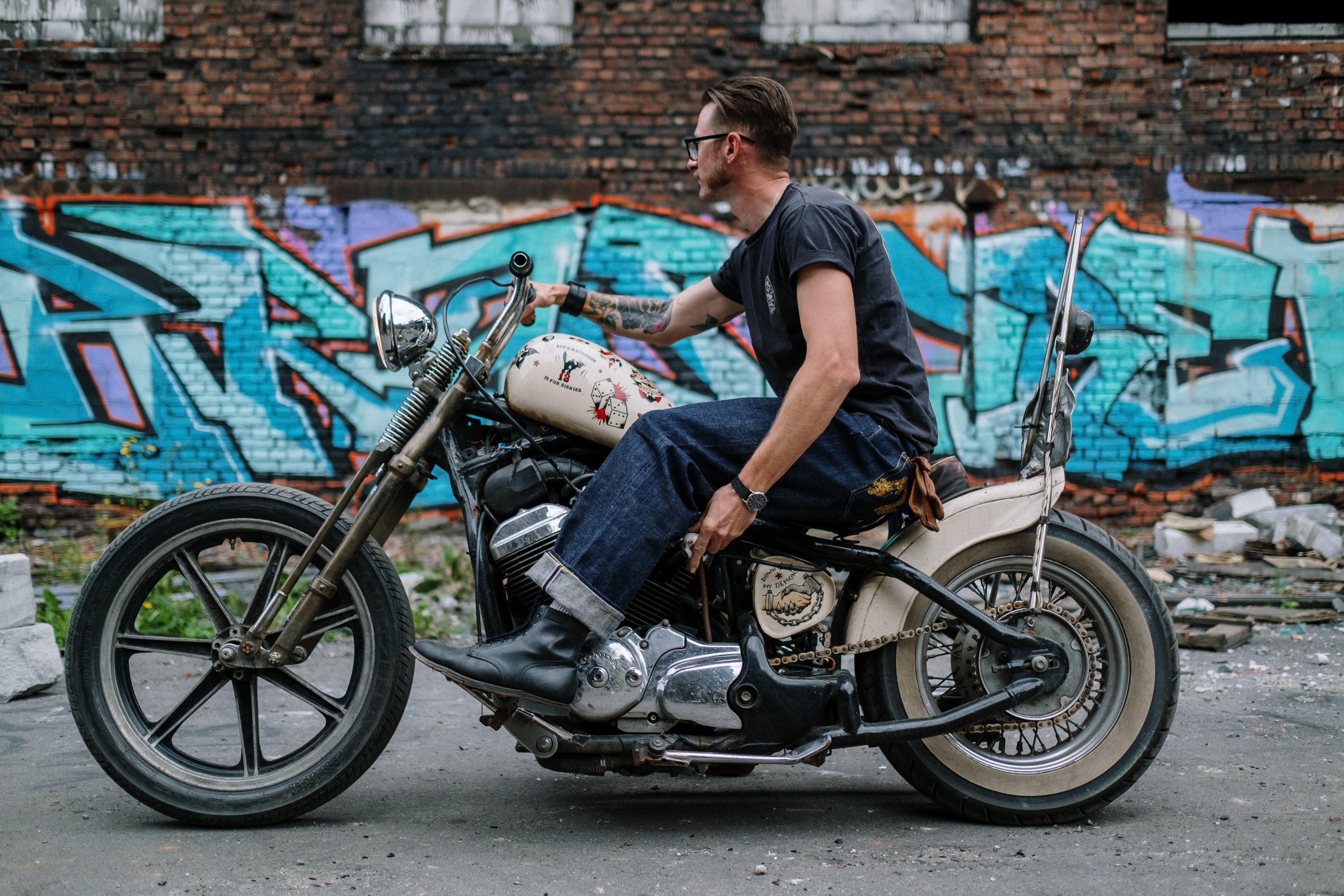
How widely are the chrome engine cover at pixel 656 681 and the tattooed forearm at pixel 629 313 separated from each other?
1.03 metres

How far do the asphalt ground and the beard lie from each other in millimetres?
1710

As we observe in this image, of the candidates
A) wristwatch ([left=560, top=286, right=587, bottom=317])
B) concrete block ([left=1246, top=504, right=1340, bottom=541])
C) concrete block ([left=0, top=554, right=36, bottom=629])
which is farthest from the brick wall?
wristwatch ([left=560, top=286, right=587, bottom=317])

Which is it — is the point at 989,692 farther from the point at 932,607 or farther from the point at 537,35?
the point at 537,35

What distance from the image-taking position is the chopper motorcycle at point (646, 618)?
2.61 meters

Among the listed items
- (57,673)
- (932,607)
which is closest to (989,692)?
(932,607)

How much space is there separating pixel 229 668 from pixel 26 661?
1.96 m

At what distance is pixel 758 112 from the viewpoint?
270 centimetres

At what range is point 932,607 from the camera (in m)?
2.73

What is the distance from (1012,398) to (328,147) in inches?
228

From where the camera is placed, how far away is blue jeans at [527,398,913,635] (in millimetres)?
2451

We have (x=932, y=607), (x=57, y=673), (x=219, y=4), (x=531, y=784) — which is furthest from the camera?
(x=219, y=4)

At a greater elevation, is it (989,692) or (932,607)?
(932,607)

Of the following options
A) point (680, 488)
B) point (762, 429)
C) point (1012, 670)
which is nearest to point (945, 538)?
point (1012, 670)

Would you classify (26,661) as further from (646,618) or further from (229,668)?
(646,618)
